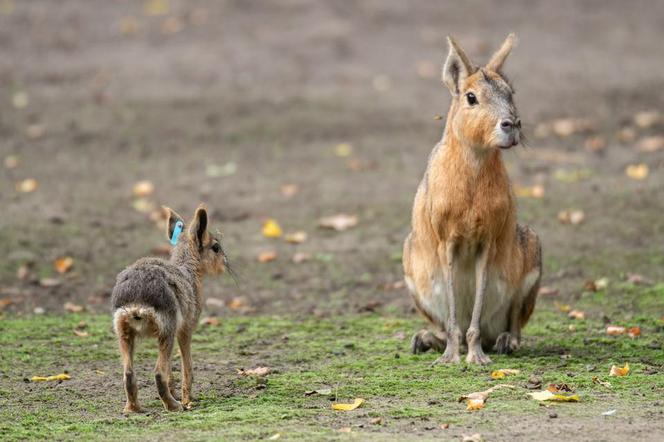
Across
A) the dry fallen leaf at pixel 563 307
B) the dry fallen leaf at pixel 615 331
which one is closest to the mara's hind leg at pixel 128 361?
the dry fallen leaf at pixel 615 331

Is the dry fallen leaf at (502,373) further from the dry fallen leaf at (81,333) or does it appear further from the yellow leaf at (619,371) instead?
the dry fallen leaf at (81,333)

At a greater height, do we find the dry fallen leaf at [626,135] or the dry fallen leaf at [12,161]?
the dry fallen leaf at [626,135]

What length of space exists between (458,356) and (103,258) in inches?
146

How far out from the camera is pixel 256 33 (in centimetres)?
1672

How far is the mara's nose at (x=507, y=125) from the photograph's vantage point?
6.69m

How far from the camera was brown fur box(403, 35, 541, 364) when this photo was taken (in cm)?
688

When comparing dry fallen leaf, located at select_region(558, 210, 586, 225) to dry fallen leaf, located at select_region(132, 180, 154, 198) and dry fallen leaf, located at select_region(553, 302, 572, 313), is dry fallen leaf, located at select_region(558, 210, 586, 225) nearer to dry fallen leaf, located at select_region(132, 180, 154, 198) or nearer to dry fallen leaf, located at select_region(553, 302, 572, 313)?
dry fallen leaf, located at select_region(553, 302, 572, 313)

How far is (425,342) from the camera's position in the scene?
732cm

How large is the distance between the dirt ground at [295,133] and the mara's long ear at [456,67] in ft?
7.03

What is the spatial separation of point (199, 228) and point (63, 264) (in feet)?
10.7

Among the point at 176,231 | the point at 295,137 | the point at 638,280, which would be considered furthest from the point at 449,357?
the point at 295,137

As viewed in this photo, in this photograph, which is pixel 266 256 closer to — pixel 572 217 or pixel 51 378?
pixel 572 217

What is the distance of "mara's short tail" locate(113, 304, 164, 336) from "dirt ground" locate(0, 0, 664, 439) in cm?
167

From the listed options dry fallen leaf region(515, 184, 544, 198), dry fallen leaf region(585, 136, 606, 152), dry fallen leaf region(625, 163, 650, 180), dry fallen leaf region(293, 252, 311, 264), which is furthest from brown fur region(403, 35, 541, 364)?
dry fallen leaf region(585, 136, 606, 152)
